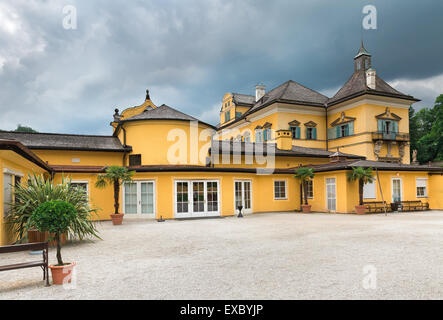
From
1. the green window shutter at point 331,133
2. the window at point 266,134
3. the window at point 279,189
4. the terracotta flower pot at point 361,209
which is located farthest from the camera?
the green window shutter at point 331,133

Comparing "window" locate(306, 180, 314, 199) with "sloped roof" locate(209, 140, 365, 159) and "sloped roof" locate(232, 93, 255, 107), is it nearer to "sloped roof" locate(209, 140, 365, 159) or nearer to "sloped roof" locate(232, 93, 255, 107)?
"sloped roof" locate(209, 140, 365, 159)

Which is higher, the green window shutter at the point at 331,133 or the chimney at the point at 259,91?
the chimney at the point at 259,91

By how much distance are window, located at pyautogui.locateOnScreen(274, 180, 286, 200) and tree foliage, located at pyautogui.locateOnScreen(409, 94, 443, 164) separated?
32.0m

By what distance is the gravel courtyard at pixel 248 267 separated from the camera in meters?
5.15

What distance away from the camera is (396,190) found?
815 inches

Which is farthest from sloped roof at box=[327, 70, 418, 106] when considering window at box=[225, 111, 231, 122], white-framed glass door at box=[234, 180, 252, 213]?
white-framed glass door at box=[234, 180, 252, 213]

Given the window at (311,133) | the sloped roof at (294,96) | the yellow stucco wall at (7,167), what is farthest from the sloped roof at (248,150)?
the yellow stucco wall at (7,167)

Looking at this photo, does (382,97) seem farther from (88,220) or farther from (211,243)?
(88,220)

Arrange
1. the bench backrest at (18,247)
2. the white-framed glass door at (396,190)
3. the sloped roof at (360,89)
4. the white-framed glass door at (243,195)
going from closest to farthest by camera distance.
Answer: the bench backrest at (18,247)
the white-framed glass door at (243,195)
the white-framed glass door at (396,190)
the sloped roof at (360,89)

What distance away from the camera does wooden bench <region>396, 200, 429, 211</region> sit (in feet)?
66.5

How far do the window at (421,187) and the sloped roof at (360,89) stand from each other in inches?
448

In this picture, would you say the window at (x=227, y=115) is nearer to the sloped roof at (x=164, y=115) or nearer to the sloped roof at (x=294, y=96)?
the sloped roof at (x=294, y=96)
